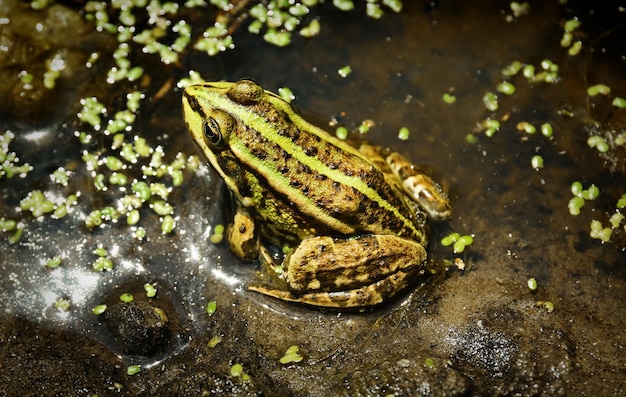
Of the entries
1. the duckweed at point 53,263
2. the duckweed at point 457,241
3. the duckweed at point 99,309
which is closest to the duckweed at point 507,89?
the duckweed at point 457,241

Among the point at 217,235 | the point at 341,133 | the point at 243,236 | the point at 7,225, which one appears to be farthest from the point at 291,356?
the point at 7,225

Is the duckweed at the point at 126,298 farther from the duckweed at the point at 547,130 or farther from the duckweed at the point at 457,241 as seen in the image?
the duckweed at the point at 547,130

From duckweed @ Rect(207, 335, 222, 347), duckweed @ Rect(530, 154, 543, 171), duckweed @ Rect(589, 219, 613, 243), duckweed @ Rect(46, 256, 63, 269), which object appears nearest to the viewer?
duckweed @ Rect(207, 335, 222, 347)

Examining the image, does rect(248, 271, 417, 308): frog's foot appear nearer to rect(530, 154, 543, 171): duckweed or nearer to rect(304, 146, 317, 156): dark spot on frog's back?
rect(304, 146, 317, 156): dark spot on frog's back

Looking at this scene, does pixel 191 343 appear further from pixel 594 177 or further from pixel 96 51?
pixel 594 177

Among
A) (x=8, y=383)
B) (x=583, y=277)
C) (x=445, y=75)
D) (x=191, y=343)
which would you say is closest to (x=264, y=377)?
(x=191, y=343)

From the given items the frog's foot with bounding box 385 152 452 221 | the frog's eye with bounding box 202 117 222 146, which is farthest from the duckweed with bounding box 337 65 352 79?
the frog's eye with bounding box 202 117 222 146

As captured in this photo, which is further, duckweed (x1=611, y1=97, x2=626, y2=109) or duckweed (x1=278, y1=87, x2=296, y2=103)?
duckweed (x1=278, y1=87, x2=296, y2=103)

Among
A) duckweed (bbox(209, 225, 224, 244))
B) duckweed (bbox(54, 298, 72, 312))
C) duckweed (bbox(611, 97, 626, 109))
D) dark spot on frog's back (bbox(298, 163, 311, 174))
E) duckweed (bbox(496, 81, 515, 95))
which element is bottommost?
duckweed (bbox(54, 298, 72, 312))
